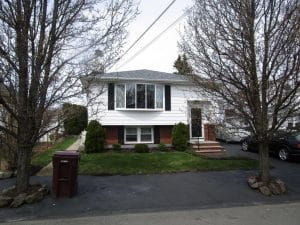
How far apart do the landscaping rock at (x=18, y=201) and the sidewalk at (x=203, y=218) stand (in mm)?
872

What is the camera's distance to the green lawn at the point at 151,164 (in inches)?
449

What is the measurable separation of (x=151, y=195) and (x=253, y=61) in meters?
4.91

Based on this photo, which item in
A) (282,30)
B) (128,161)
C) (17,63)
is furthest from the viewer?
(128,161)

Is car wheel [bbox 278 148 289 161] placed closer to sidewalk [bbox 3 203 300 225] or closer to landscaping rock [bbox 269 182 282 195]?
landscaping rock [bbox 269 182 282 195]

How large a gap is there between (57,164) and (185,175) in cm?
487

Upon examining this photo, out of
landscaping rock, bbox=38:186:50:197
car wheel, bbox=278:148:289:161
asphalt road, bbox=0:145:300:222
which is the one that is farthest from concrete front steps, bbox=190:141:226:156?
landscaping rock, bbox=38:186:50:197

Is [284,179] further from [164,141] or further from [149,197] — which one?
[164,141]

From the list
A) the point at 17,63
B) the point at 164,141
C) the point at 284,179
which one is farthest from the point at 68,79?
the point at 164,141

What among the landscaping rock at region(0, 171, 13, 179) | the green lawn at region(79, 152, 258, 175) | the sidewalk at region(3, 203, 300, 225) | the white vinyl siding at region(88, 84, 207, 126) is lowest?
the sidewalk at region(3, 203, 300, 225)

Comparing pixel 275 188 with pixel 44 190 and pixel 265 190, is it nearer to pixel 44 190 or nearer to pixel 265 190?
pixel 265 190

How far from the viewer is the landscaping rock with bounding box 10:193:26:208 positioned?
7.37 m

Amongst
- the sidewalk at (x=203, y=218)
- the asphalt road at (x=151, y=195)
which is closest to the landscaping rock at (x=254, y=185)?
the asphalt road at (x=151, y=195)

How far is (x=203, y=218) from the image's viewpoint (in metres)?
6.82

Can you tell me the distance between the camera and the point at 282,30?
8.65 m
